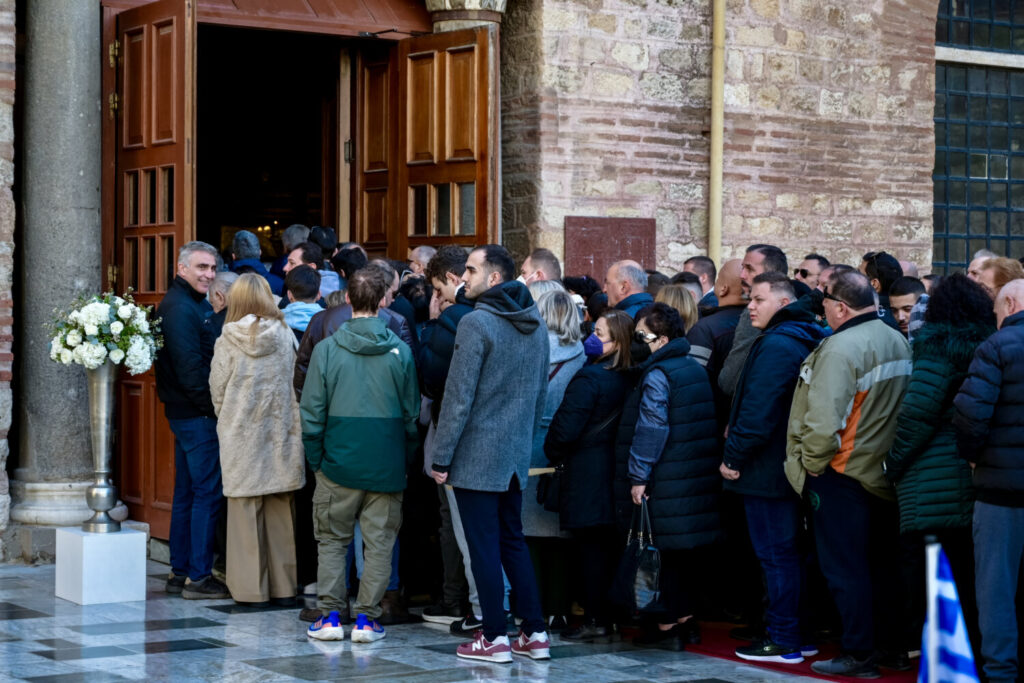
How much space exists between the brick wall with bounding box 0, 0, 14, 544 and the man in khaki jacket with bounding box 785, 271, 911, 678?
517cm

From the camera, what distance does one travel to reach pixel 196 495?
914 cm

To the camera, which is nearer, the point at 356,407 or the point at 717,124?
the point at 356,407

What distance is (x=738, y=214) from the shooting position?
41.4ft

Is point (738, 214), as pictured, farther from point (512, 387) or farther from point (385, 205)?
point (512, 387)

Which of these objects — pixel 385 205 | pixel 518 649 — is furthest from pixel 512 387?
pixel 385 205

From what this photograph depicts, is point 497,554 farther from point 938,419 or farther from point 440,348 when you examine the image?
point 938,419

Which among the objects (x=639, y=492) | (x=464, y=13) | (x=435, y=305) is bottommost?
(x=639, y=492)

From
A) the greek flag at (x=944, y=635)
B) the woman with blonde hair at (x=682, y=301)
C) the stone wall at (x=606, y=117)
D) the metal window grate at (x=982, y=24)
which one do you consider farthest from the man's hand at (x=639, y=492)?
the metal window grate at (x=982, y=24)

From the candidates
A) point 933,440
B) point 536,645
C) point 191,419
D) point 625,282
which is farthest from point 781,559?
point 191,419

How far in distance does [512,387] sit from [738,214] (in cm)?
560

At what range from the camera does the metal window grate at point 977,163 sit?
14633 millimetres

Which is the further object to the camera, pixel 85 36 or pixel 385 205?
pixel 385 205

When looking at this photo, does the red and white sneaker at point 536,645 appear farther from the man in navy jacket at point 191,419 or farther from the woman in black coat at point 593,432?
the man in navy jacket at point 191,419

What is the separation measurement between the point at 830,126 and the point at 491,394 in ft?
21.6
